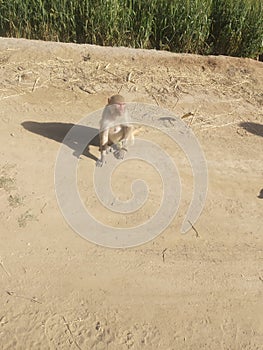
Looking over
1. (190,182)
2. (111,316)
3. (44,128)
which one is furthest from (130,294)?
(44,128)

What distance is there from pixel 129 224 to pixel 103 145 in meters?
1.14

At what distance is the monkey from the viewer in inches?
232

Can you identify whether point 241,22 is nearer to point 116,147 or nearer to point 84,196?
point 116,147

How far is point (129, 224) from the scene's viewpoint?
555cm

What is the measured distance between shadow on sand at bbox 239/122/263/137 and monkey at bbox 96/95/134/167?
179cm

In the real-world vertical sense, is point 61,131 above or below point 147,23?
below

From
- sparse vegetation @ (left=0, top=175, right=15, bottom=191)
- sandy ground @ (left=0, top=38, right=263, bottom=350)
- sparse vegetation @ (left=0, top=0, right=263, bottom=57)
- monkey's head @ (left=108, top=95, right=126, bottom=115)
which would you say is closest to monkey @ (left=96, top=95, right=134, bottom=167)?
monkey's head @ (left=108, top=95, right=126, bottom=115)

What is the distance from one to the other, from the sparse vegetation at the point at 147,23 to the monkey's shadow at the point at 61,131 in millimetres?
2548

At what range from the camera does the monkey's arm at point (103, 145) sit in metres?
6.12

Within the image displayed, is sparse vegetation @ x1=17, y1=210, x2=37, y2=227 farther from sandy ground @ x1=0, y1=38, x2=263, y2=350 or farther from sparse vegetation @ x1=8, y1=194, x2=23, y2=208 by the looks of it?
sparse vegetation @ x1=8, y1=194, x2=23, y2=208

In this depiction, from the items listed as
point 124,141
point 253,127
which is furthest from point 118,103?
point 253,127

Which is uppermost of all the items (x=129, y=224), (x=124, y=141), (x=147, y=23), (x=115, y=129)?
(x=147, y=23)

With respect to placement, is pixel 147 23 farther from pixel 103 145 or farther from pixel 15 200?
pixel 15 200

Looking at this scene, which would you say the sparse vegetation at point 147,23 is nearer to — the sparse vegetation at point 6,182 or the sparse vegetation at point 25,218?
the sparse vegetation at point 6,182
